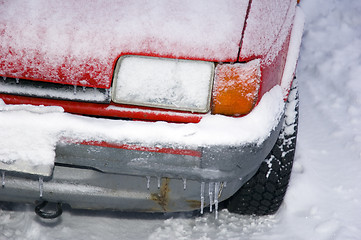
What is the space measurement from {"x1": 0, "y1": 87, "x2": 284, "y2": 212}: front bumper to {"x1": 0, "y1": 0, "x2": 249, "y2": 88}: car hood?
0.67 ft

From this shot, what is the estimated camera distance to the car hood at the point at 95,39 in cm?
201

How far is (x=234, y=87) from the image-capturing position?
204 centimetres

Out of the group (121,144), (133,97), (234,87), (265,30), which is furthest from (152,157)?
(265,30)

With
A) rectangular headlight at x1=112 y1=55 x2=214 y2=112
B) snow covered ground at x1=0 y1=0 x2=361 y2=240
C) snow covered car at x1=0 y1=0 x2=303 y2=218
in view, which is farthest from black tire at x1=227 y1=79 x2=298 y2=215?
rectangular headlight at x1=112 y1=55 x2=214 y2=112

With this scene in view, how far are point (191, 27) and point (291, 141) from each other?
85 cm

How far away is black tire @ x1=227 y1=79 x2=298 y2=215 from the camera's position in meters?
2.56

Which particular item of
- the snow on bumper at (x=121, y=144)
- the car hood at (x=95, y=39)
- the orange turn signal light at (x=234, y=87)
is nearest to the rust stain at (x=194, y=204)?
the snow on bumper at (x=121, y=144)

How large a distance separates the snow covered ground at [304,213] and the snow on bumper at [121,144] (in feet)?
2.47

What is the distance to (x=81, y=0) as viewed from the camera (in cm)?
219

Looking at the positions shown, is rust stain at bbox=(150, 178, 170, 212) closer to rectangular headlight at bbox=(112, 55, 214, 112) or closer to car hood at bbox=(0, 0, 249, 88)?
rectangular headlight at bbox=(112, 55, 214, 112)

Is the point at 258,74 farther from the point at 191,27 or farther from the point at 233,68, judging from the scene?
the point at 191,27

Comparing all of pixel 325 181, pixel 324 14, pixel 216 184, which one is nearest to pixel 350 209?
pixel 325 181

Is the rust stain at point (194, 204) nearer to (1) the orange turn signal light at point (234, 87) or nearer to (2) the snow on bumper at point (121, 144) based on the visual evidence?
(2) the snow on bumper at point (121, 144)

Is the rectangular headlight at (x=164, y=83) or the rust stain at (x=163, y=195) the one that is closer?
the rectangular headlight at (x=164, y=83)
